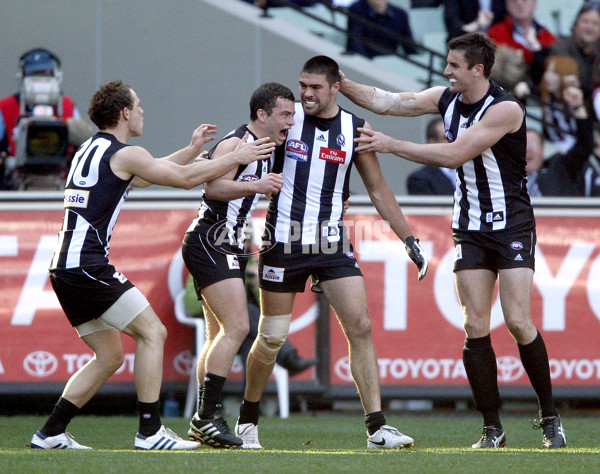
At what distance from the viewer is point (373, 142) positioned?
6355mm

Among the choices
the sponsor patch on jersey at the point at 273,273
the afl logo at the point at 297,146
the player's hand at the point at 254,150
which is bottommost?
the sponsor patch on jersey at the point at 273,273

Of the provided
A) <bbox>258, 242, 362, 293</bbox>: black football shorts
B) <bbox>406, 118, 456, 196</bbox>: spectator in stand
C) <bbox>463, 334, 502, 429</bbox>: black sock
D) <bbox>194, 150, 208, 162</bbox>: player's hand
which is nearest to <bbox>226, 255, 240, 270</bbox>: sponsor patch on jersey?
<bbox>258, 242, 362, 293</bbox>: black football shorts

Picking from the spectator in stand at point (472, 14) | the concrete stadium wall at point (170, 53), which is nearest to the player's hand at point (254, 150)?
the concrete stadium wall at point (170, 53)

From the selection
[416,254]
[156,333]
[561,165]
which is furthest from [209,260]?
[561,165]

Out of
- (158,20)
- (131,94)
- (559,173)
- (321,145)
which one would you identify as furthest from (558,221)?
(158,20)

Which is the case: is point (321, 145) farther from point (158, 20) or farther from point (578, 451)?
point (158, 20)

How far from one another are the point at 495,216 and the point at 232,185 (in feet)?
5.34

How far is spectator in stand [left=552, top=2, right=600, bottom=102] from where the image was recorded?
11.8 metres

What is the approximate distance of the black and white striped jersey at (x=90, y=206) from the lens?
6.09m

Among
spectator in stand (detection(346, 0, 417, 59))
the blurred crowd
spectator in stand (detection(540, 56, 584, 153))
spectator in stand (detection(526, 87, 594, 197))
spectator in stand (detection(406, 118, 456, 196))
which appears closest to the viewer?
spectator in stand (detection(406, 118, 456, 196))

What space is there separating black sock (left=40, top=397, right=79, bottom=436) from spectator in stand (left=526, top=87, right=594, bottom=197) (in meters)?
5.39

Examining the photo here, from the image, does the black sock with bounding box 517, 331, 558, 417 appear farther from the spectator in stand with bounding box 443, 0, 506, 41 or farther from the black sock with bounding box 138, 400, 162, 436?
the spectator in stand with bounding box 443, 0, 506, 41

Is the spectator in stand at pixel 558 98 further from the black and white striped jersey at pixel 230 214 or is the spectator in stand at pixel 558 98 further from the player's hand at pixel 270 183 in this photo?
the player's hand at pixel 270 183

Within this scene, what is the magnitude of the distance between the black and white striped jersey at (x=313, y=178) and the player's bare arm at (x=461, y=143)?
17 centimetres
